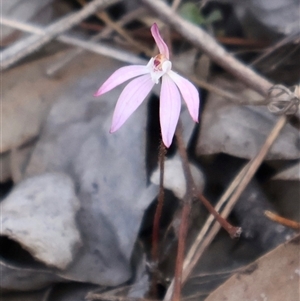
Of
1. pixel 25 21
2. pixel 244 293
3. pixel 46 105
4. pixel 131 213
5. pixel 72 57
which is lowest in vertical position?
pixel 244 293

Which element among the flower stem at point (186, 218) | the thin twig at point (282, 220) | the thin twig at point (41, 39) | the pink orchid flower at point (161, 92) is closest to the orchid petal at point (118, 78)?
the pink orchid flower at point (161, 92)

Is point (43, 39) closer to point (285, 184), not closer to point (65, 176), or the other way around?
point (65, 176)

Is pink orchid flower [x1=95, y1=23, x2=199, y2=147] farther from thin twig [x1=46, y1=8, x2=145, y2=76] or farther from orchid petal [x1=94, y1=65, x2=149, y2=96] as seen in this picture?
thin twig [x1=46, y1=8, x2=145, y2=76]

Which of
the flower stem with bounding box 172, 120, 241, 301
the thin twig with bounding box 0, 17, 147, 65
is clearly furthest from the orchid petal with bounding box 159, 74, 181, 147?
the thin twig with bounding box 0, 17, 147, 65

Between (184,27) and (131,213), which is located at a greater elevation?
(184,27)

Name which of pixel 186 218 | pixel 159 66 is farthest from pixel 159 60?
pixel 186 218

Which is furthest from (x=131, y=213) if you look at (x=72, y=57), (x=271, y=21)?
(x=271, y=21)

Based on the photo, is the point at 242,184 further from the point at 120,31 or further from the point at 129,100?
the point at 120,31
